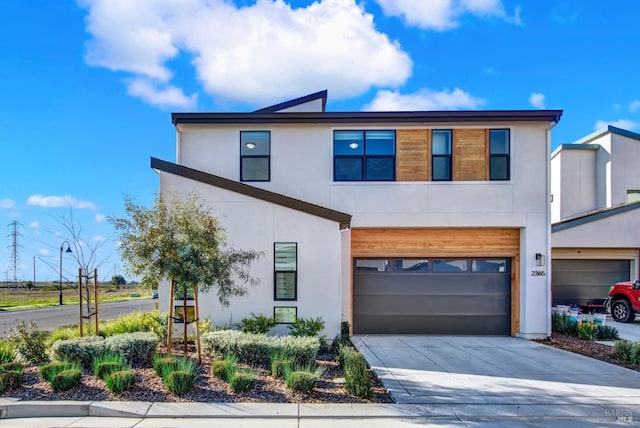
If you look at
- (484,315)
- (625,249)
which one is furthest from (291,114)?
(625,249)

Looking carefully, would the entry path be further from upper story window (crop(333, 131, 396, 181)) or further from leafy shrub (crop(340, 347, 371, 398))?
leafy shrub (crop(340, 347, 371, 398))

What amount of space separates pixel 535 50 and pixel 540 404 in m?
11.9

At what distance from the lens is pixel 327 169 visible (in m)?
11.5

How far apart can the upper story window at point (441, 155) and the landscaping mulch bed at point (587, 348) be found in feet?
17.1

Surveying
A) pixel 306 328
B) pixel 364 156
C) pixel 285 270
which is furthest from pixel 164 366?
pixel 364 156

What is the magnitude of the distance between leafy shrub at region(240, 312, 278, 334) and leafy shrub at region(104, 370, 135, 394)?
11.7ft

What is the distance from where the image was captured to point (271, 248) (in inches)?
408

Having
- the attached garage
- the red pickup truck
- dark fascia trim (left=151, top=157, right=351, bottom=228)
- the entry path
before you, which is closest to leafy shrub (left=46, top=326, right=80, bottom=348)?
dark fascia trim (left=151, top=157, right=351, bottom=228)

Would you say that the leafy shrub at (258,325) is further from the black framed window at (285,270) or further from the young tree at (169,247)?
the young tree at (169,247)

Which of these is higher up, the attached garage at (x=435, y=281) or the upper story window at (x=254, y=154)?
the upper story window at (x=254, y=154)

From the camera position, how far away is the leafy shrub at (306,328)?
941 cm

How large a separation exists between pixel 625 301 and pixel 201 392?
15.4 metres

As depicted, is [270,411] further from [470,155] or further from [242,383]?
[470,155]

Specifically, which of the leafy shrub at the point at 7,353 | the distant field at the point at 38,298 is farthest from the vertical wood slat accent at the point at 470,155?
the distant field at the point at 38,298
